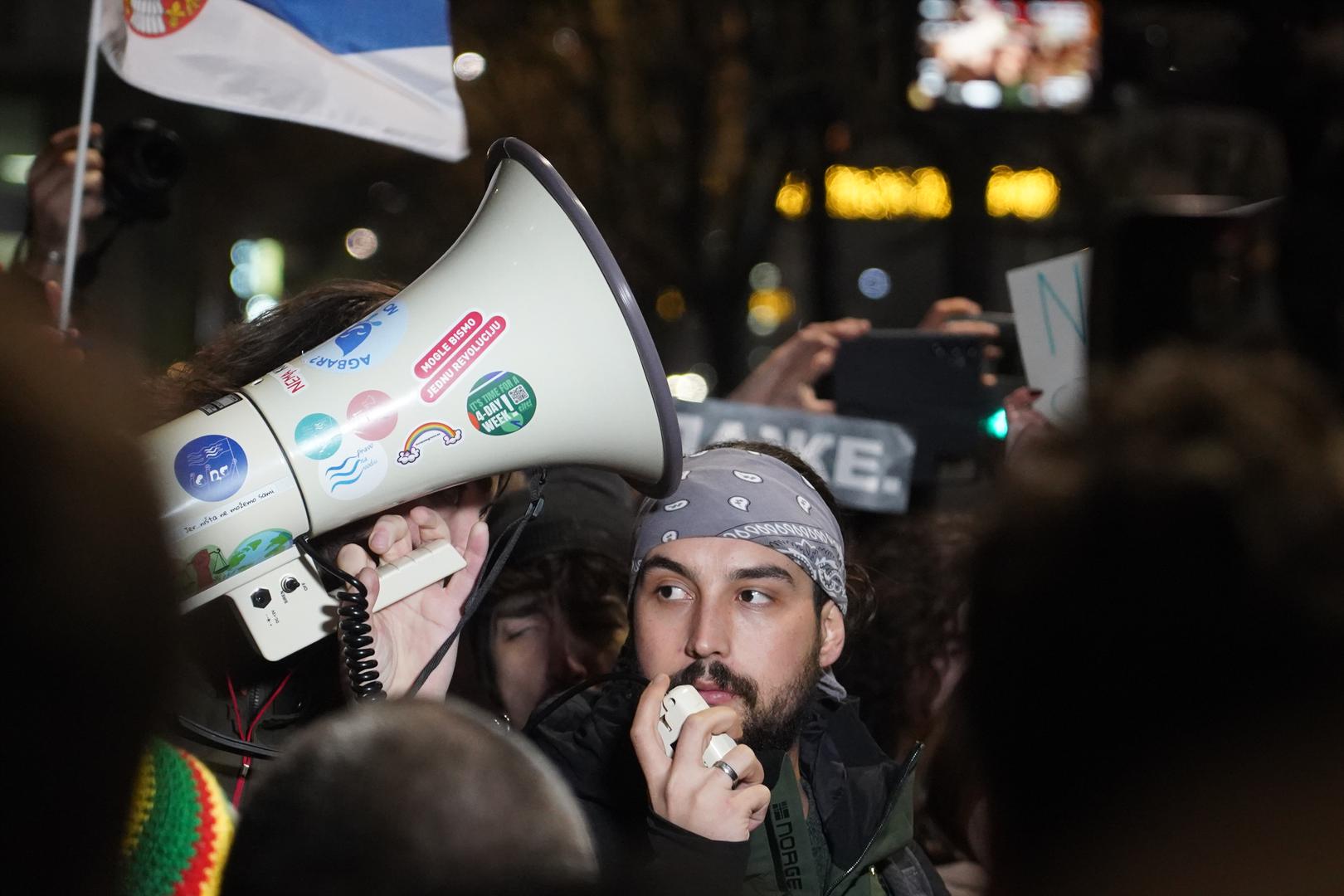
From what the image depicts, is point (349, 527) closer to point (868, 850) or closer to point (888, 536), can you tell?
point (868, 850)

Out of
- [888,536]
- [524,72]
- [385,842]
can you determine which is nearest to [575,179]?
[524,72]

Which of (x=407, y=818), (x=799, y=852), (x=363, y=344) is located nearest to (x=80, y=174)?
(x=363, y=344)

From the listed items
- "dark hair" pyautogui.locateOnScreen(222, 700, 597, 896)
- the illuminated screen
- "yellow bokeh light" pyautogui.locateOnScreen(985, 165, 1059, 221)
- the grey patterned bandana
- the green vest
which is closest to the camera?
"dark hair" pyautogui.locateOnScreen(222, 700, 597, 896)

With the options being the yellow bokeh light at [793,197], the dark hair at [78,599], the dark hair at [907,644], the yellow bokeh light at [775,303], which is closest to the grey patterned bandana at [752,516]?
the dark hair at [907,644]

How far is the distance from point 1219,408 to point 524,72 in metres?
13.3

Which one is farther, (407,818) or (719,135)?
(719,135)

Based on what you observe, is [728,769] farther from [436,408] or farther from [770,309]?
[770,309]

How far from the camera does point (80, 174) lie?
8.51ft

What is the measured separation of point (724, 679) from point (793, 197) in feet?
43.6

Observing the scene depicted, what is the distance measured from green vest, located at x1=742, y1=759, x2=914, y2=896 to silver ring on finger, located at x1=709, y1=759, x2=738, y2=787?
0.75 feet

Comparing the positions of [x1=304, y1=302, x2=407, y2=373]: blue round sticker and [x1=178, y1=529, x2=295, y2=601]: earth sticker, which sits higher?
[x1=304, y1=302, x2=407, y2=373]: blue round sticker

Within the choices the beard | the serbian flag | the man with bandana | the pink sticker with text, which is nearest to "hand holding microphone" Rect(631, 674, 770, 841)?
the man with bandana

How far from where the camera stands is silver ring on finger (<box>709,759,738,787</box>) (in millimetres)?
1959

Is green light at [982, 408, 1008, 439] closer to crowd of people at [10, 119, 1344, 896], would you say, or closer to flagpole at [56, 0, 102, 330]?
flagpole at [56, 0, 102, 330]
